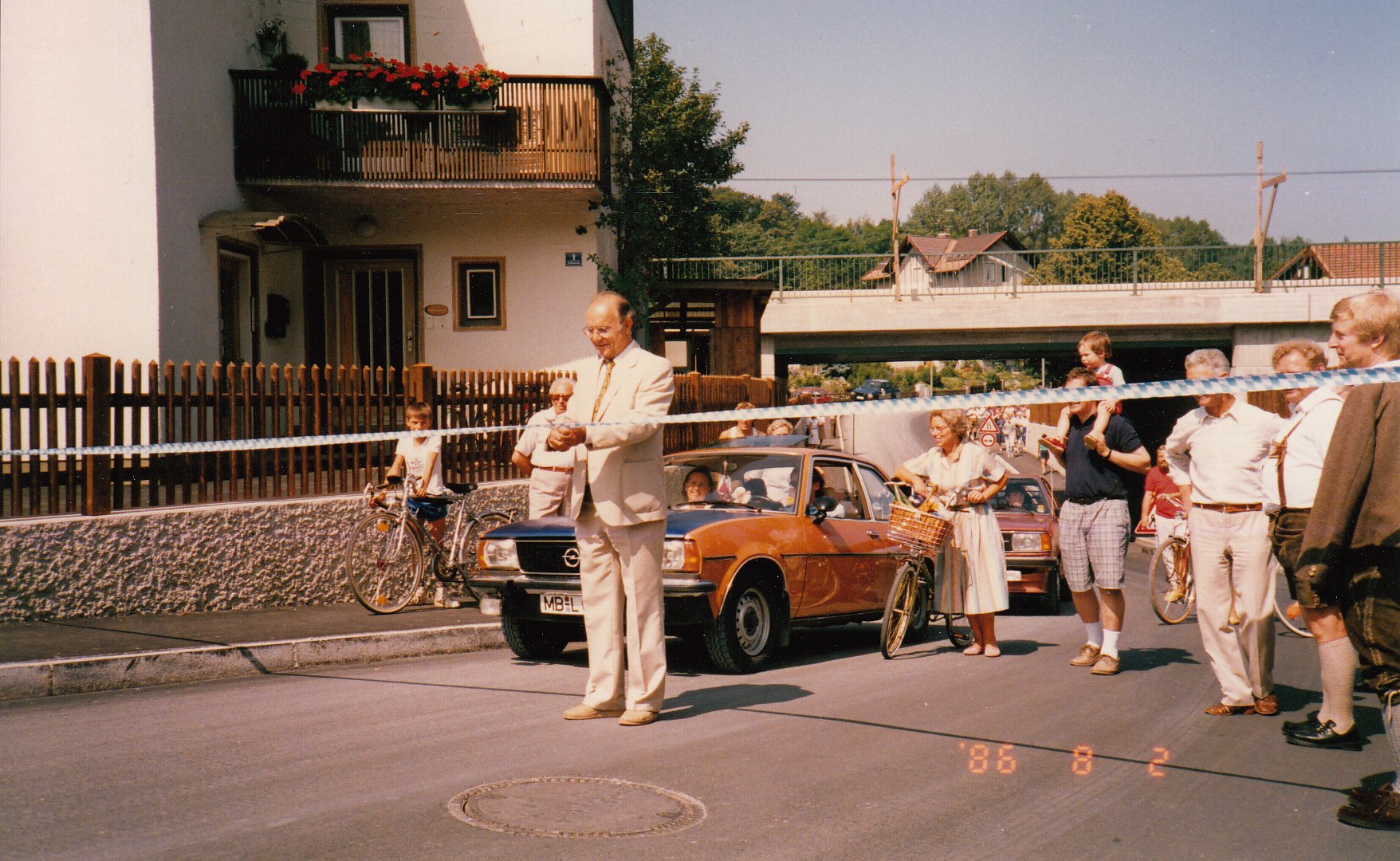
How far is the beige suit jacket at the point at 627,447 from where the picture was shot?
6.11 metres

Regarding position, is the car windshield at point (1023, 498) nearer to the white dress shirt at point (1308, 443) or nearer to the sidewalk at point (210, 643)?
the sidewalk at point (210, 643)

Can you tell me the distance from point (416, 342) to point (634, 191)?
5.60 metres

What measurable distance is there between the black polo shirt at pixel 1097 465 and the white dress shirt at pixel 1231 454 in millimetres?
886

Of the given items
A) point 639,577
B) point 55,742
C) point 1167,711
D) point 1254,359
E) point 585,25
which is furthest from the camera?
point 1254,359

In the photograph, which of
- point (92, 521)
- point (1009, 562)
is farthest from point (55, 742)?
point (1009, 562)

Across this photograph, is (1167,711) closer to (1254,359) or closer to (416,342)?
(416,342)

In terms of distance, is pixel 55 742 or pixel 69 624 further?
pixel 69 624

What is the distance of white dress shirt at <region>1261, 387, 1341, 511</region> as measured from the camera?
18.5 feet

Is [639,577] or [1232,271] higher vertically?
[1232,271]

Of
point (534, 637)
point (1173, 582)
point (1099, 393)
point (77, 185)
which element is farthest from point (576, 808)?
point (77, 185)

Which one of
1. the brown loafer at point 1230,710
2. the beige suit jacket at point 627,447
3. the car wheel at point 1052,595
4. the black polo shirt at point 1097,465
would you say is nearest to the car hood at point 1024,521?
the car wheel at point 1052,595

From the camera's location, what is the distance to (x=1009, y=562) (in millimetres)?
13023

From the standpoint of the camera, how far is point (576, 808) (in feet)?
15.3

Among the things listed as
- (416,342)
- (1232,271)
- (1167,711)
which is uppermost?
(1232,271)
